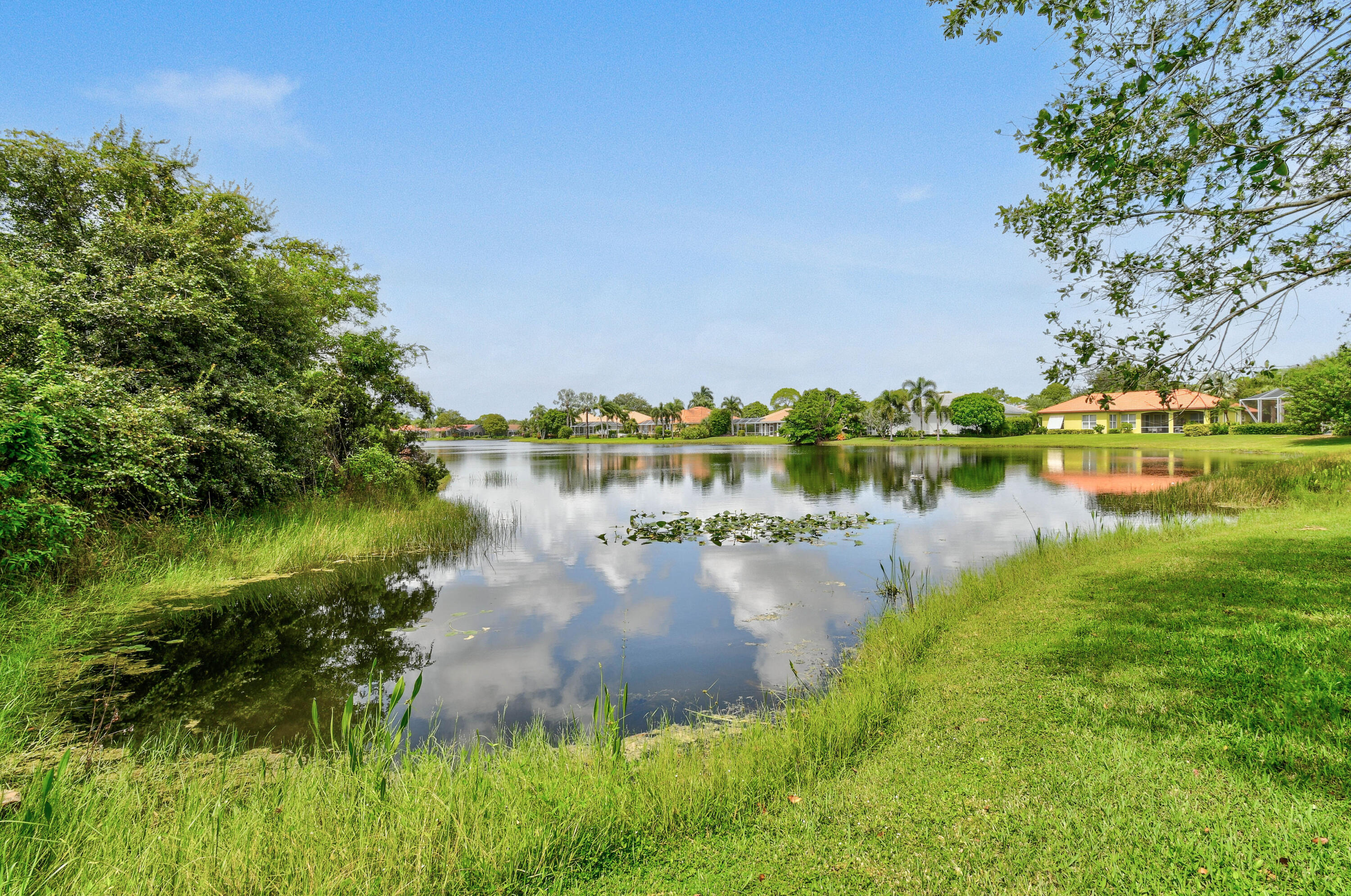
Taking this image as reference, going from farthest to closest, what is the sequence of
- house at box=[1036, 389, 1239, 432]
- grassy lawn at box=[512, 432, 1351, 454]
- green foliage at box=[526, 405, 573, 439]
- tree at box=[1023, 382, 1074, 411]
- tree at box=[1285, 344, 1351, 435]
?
green foliage at box=[526, 405, 573, 439], tree at box=[1023, 382, 1074, 411], house at box=[1036, 389, 1239, 432], grassy lawn at box=[512, 432, 1351, 454], tree at box=[1285, 344, 1351, 435]

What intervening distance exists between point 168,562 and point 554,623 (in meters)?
7.20

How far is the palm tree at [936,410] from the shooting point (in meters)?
81.8

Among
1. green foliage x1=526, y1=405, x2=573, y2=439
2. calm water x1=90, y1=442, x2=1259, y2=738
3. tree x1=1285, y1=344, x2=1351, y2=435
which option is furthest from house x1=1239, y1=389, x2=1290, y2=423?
green foliage x1=526, y1=405, x2=573, y2=439

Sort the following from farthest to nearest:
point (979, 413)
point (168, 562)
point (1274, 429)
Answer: point (979, 413) → point (1274, 429) → point (168, 562)

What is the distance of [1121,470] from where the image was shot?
1400 inches

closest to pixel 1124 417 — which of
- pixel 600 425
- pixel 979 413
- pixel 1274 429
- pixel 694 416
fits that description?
pixel 979 413

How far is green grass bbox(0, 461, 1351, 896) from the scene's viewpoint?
10.4ft

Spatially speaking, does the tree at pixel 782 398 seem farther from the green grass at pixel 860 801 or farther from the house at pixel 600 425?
the green grass at pixel 860 801

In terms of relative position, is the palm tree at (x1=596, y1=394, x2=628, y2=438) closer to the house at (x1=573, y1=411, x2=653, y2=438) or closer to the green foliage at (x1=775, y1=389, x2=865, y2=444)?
the house at (x1=573, y1=411, x2=653, y2=438)

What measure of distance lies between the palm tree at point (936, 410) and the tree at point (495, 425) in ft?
396

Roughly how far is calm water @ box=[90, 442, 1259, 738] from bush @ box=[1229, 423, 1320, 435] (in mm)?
46024

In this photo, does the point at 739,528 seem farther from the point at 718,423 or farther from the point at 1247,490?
the point at 718,423

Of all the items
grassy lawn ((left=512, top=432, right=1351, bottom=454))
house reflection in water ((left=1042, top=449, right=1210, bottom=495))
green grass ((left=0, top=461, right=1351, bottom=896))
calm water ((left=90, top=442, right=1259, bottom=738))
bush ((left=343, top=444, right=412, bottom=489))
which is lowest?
calm water ((left=90, top=442, right=1259, bottom=738))

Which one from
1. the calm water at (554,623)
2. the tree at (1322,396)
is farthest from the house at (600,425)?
the calm water at (554,623)
